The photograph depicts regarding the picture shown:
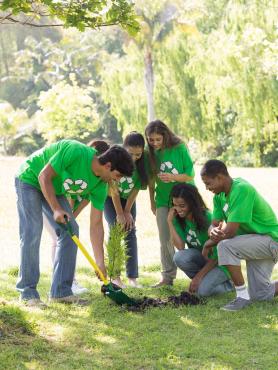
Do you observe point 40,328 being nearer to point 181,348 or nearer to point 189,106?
point 181,348

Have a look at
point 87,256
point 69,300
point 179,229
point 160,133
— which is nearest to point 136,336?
point 87,256

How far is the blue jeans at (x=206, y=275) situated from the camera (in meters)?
6.10

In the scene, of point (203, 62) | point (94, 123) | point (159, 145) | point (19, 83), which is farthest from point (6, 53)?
point (159, 145)

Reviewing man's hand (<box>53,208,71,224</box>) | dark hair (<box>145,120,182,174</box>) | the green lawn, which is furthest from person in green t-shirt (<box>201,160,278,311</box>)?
man's hand (<box>53,208,71,224</box>)

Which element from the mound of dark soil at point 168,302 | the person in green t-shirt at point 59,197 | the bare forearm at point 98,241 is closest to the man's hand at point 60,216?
the person in green t-shirt at point 59,197

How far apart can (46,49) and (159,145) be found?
45258mm

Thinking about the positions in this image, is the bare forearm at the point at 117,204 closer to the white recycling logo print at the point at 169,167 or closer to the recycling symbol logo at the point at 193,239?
the white recycling logo print at the point at 169,167

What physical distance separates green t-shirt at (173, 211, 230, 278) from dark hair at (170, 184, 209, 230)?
52 mm

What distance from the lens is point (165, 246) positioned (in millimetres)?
6680

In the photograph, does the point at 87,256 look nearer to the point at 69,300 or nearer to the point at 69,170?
the point at 69,300

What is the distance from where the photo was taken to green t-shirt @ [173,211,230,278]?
6.26 m

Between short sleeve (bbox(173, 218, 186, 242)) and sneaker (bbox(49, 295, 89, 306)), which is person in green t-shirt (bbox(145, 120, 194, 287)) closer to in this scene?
short sleeve (bbox(173, 218, 186, 242))

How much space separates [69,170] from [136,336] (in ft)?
4.64

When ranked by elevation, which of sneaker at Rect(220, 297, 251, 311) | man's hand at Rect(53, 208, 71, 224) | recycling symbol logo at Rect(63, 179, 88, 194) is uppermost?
recycling symbol logo at Rect(63, 179, 88, 194)
